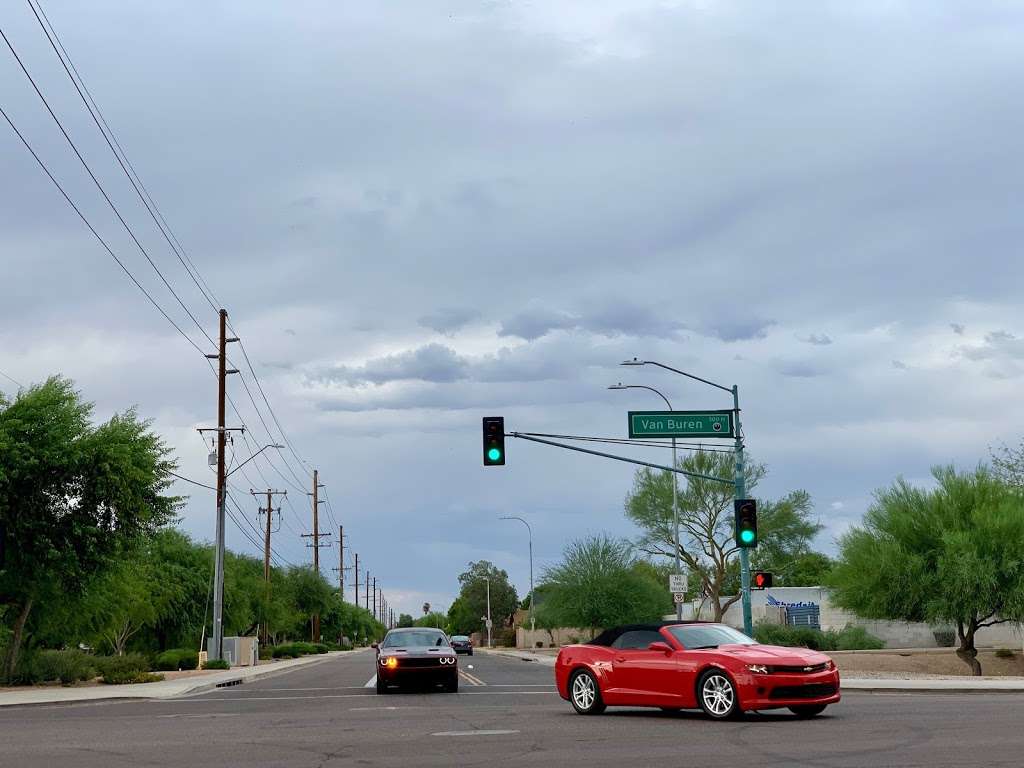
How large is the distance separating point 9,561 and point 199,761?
963 inches

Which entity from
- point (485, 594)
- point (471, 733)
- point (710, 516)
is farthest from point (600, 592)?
point (485, 594)

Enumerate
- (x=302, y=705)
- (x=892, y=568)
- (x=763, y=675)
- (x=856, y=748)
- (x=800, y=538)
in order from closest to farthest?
(x=856, y=748), (x=763, y=675), (x=302, y=705), (x=892, y=568), (x=800, y=538)

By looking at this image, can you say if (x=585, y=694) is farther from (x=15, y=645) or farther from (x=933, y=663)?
(x=933, y=663)

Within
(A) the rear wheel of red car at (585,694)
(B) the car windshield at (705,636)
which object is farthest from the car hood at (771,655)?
(A) the rear wheel of red car at (585,694)

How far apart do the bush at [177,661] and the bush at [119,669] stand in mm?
11798

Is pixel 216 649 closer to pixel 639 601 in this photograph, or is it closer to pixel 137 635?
pixel 137 635

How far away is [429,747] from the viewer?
53.0ft

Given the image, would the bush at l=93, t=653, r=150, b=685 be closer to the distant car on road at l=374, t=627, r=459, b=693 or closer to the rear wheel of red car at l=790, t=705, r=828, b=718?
the distant car on road at l=374, t=627, r=459, b=693

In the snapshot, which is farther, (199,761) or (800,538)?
(800,538)

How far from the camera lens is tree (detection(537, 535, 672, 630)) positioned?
222ft

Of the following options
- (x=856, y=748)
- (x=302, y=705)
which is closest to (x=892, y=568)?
(x=302, y=705)

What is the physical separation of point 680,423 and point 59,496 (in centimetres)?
1865

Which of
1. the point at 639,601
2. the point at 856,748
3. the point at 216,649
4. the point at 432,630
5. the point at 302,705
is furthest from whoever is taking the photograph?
the point at 639,601

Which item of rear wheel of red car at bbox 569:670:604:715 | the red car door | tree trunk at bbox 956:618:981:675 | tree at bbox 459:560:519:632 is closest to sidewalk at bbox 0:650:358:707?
rear wheel of red car at bbox 569:670:604:715
